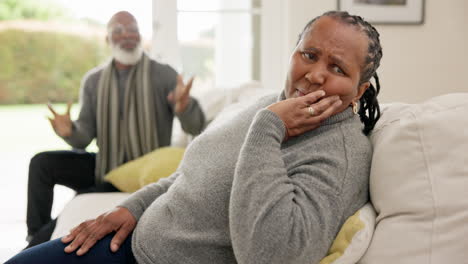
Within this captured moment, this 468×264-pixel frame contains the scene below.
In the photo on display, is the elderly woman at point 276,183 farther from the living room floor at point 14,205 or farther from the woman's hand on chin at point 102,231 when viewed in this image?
the living room floor at point 14,205

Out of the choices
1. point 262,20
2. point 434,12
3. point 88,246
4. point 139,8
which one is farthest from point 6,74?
point 88,246

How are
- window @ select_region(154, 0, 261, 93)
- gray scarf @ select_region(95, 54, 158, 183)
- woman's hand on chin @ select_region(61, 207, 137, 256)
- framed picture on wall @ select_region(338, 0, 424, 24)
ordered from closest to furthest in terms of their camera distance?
woman's hand on chin @ select_region(61, 207, 137, 256)
gray scarf @ select_region(95, 54, 158, 183)
framed picture on wall @ select_region(338, 0, 424, 24)
window @ select_region(154, 0, 261, 93)

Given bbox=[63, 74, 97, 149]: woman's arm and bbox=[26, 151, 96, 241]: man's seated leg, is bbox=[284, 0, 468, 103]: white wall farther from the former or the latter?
bbox=[26, 151, 96, 241]: man's seated leg

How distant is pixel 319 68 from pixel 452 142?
30cm

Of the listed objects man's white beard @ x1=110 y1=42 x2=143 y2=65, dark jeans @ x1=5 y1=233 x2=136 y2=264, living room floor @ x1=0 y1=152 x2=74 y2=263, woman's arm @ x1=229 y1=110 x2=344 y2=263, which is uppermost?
man's white beard @ x1=110 y1=42 x2=143 y2=65

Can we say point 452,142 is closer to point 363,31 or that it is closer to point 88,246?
point 363,31

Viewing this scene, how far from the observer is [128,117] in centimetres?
251

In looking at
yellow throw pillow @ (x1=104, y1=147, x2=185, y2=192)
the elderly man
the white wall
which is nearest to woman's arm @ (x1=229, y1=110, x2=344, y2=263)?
yellow throw pillow @ (x1=104, y1=147, x2=185, y2=192)

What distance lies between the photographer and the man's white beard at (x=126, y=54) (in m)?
2.52

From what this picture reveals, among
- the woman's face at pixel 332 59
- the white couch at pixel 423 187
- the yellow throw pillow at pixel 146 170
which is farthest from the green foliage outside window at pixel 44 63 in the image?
the white couch at pixel 423 187

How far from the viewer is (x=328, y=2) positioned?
309 cm

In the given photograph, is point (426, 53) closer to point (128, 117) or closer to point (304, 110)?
point (128, 117)

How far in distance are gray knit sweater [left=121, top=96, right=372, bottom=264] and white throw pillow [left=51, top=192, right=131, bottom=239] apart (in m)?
0.58

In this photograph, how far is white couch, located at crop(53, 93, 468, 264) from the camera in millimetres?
926
